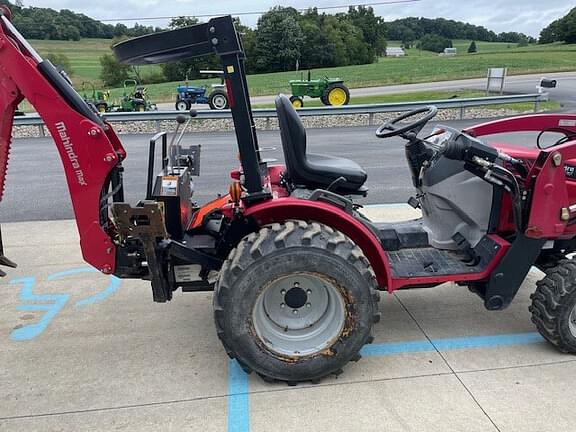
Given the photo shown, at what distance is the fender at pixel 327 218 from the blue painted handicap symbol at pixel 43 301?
5.78ft

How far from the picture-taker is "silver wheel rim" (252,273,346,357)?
2.98m

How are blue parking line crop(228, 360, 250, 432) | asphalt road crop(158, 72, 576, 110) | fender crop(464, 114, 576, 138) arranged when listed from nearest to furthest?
blue parking line crop(228, 360, 250, 432) < fender crop(464, 114, 576, 138) < asphalt road crop(158, 72, 576, 110)

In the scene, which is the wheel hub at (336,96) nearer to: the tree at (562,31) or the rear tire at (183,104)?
the rear tire at (183,104)

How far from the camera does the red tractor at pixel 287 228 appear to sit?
9.25 feet

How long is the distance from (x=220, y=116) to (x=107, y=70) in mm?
27810

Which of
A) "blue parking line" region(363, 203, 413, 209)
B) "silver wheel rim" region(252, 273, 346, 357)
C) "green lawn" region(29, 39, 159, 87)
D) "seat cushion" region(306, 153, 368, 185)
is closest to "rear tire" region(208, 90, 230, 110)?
"blue parking line" region(363, 203, 413, 209)

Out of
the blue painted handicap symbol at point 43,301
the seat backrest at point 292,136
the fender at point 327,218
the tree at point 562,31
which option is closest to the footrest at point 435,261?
the fender at point 327,218

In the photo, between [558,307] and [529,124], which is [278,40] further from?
[558,307]

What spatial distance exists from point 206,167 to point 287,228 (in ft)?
20.5

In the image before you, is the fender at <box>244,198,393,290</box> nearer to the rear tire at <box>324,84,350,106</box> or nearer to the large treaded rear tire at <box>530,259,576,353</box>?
Answer: the large treaded rear tire at <box>530,259,576,353</box>

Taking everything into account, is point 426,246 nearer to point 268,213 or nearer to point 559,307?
point 559,307

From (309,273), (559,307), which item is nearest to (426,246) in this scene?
(559,307)

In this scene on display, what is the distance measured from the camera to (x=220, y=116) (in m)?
11.7

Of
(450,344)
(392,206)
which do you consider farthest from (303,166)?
(392,206)
